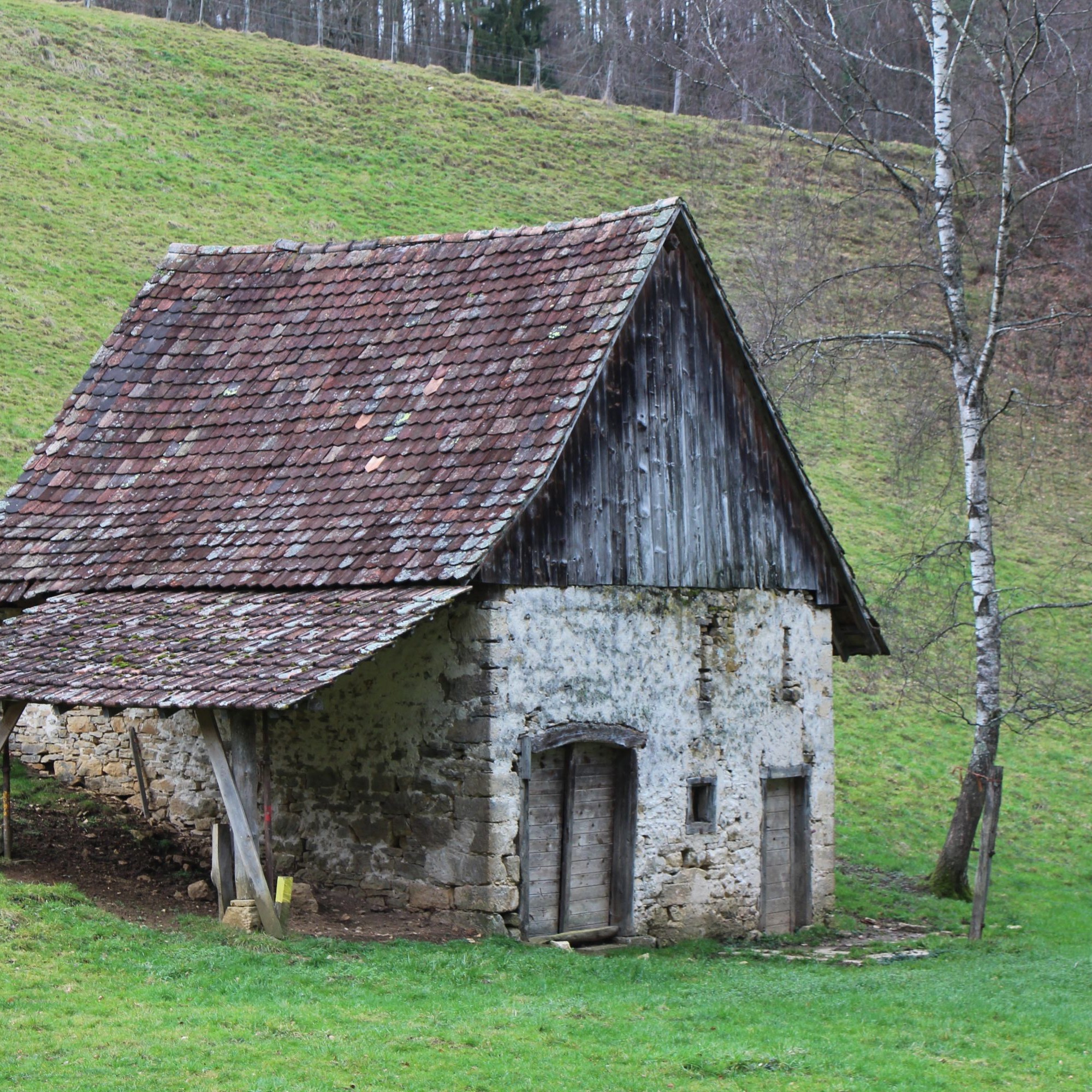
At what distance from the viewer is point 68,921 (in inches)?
403

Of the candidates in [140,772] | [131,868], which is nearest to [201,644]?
[131,868]

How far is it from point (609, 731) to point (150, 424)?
603 centimetres

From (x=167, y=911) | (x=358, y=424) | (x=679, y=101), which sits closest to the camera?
(x=167, y=911)

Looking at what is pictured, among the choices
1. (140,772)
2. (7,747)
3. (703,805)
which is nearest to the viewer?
(7,747)

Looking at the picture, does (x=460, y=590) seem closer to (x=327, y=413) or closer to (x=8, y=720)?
(x=327, y=413)

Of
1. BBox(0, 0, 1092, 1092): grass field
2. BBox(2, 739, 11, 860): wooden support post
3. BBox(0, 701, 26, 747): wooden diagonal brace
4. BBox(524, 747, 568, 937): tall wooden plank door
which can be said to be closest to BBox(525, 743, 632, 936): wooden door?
BBox(524, 747, 568, 937): tall wooden plank door

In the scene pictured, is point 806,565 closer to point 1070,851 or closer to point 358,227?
point 1070,851

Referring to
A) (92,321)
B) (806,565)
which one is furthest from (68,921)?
(92,321)

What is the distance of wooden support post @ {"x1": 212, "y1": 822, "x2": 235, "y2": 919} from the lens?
11.0 metres

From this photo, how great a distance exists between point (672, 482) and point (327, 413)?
3413 millimetres

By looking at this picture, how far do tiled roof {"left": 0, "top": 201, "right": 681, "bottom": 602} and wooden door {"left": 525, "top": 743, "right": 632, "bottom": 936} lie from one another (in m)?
2.26

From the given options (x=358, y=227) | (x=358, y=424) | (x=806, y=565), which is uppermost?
(x=358, y=227)

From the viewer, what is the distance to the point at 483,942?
11.4 metres

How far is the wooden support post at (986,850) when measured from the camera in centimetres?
1285
